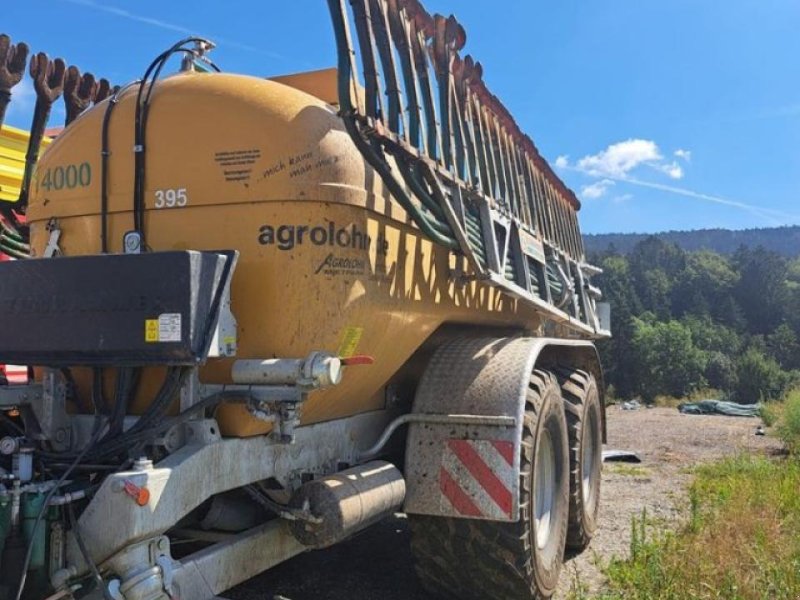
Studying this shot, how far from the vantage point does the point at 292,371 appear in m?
2.87

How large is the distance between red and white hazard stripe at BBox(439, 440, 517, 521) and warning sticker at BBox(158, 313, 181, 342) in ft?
5.41

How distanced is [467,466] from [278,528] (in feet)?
3.20

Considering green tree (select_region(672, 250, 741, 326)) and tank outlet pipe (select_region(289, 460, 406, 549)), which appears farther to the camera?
green tree (select_region(672, 250, 741, 326))

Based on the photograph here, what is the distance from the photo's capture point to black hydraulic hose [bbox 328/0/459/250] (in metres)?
3.12

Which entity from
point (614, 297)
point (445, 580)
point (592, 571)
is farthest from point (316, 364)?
point (614, 297)

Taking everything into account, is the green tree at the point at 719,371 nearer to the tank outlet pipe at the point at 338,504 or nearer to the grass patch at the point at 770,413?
the grass patch at the point at 770,413

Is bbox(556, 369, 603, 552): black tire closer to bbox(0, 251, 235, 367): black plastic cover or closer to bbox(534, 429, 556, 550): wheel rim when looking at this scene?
bbox(534, 429, 556, 550): wheel rim

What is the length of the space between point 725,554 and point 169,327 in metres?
3.62

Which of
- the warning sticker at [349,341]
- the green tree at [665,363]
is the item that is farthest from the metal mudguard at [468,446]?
the green tree at [665,363]

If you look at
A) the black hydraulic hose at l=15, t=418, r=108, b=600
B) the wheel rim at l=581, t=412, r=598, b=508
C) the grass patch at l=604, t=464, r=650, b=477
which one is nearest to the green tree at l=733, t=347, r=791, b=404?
the grass patch at l=604, t=464, r=650, b=477

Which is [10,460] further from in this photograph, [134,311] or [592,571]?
[592,571]

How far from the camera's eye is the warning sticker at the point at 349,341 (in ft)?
10.7

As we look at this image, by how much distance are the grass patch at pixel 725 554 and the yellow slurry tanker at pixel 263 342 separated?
2.23ft

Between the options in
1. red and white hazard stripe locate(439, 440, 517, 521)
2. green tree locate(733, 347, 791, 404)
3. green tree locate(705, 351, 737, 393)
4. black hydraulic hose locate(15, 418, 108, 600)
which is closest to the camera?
black hydraulic hose locate(15, 418, 108, 600)
